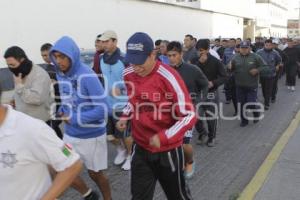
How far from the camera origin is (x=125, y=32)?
49.0 ft

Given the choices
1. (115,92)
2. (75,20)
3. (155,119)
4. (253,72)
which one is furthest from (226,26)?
(155,119)

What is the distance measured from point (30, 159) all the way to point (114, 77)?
13.4 ft

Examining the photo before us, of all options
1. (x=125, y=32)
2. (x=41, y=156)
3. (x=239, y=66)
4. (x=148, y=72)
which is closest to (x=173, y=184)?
(x=148, y=72)

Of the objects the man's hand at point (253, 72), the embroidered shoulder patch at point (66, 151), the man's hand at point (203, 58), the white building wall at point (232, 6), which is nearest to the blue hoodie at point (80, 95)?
the embroidered shoulder patch at point (66, 151)

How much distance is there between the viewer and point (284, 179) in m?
6.16

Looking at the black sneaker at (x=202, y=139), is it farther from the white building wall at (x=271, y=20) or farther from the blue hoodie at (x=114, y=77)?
the white building wall at (x=271, y=20)

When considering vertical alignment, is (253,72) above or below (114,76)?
below

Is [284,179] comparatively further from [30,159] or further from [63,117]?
[30,159]

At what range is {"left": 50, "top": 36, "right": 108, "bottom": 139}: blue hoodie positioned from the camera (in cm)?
441

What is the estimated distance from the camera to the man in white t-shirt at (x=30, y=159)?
231 centimetres

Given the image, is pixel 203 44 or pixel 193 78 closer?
pixel 193 78

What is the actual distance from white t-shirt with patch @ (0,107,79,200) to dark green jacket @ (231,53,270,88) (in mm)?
8449

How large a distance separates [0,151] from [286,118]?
31.4 ft

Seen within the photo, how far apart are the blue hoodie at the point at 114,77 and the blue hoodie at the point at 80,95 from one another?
1.72 metres
